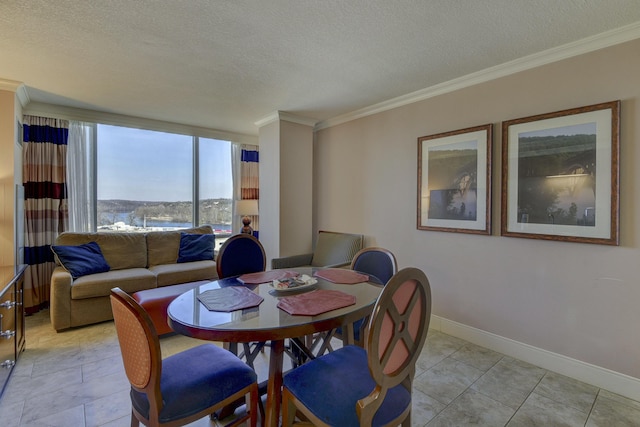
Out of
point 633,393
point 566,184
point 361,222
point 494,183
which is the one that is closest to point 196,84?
point 361,222

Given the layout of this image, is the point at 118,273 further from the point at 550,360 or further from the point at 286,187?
the point at 550,360

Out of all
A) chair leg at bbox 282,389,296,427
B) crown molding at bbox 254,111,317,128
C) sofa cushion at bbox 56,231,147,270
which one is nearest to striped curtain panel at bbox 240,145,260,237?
crown molding at bbox 254,111,317,128

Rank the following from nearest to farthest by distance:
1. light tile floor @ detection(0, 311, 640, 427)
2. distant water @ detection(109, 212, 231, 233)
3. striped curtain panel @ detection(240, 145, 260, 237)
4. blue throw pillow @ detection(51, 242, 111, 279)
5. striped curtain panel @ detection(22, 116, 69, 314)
Result: light tile floor @ detection(0, 311, 640, 427) < blue throw pillow @ detection(51, 242, 111, 279) < striped curtain panel @ detection(22, 116, 69, 314) < distant water @ detection(109, 212, 231, 233) < striped curtain panel @ detection(240, 145, 260, 237)

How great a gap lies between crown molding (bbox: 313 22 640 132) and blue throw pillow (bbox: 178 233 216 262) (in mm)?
2925

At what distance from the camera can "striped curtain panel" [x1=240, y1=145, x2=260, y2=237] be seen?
517cm

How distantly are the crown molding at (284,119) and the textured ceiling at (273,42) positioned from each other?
1.89 ft

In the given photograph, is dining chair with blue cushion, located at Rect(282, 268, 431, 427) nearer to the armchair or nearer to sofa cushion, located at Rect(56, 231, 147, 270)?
the armchair

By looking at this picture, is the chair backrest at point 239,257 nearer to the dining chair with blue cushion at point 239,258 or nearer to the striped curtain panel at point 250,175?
the dining chair with blue cushion at point 239,258

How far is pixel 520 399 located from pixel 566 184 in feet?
5.25

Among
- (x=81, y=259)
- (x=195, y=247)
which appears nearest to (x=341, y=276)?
(x=195, y=247)

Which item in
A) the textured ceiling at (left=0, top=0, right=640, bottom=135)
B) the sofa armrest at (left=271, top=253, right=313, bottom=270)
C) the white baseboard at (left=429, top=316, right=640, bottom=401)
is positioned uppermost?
the textured ceiling at (left=0, top=0, right=640, bottom=135)

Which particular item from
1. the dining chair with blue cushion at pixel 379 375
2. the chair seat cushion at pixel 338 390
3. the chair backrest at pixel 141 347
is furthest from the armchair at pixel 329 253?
the chair backrest at pixel 141 347

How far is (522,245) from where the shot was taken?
8.32ft

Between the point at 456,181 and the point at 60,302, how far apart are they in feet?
13.7
